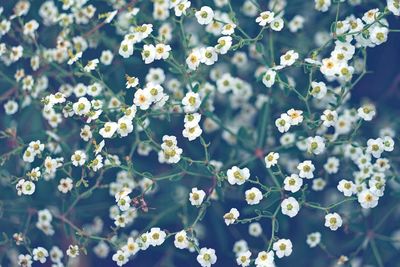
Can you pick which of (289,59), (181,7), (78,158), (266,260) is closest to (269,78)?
(289,59)

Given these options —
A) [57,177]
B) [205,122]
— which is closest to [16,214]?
[57,177]

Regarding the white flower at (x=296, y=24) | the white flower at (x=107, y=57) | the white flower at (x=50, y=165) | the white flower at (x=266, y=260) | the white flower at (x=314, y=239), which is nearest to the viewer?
the white flower at (x=266, y=260)

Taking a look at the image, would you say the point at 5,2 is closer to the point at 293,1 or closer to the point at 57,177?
the point at 57,177

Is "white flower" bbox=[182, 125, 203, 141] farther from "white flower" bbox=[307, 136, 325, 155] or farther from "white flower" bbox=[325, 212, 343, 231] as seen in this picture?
"white flower" bbox=[325, 212, 343, 231]

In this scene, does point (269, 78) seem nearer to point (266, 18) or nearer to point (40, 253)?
point (266, 18)

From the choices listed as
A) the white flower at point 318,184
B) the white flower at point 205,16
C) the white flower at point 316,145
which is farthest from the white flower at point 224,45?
the white flower at point 318,184

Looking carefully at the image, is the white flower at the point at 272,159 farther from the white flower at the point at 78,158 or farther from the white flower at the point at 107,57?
the white flower at the point at 107,57
